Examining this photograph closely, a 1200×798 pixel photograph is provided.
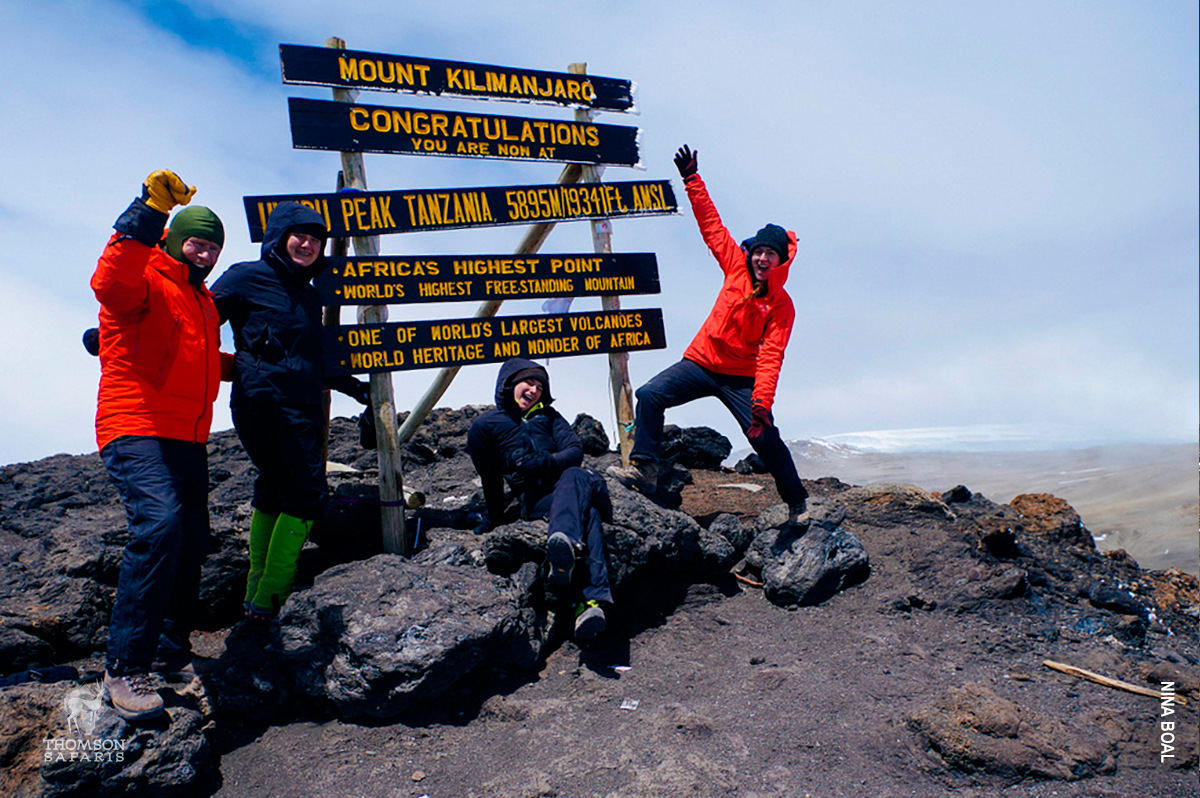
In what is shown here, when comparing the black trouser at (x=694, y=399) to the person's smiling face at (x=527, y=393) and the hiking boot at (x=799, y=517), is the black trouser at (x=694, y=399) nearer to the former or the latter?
the hiking boot at (x=799, y=517)

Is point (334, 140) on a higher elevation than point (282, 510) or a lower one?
higher

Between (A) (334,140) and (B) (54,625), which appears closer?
(B) (54,625)

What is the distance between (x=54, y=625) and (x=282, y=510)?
68.1 inches

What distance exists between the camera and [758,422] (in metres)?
5.84

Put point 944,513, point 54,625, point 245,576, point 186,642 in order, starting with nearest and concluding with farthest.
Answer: point 186,642
point 54,625
point 245,576
point 944,513

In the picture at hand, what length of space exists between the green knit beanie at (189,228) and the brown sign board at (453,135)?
5.85 feet

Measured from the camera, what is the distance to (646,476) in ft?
20.8

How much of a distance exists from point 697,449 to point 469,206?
158 inches

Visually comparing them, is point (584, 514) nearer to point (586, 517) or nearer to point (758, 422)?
point (586, 517)

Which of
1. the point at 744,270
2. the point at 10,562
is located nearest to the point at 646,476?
the point at 744,270

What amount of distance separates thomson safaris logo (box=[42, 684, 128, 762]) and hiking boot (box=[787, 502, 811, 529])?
4.63 m

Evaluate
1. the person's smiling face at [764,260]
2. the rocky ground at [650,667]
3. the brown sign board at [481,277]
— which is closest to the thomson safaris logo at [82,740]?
the rocky ground at [650,667]

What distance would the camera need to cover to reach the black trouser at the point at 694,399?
606 centimetres

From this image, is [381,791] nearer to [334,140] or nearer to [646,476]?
[646,476]
